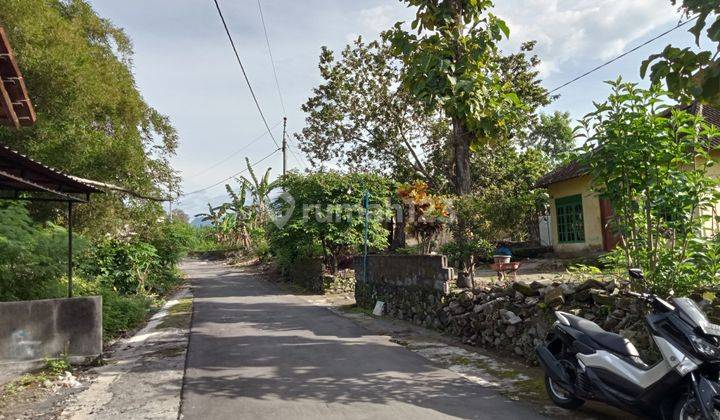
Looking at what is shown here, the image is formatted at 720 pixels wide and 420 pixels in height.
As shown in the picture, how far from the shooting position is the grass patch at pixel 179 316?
11170 millimetres

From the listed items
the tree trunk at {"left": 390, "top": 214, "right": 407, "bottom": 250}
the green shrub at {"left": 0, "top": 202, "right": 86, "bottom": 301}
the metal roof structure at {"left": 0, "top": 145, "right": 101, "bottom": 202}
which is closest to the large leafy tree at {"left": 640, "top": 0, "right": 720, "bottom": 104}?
the metal roof structure at {"left": 0, "top": 145, "right": 101, "bottom": 202}

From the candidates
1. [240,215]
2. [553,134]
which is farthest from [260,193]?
[553,134]

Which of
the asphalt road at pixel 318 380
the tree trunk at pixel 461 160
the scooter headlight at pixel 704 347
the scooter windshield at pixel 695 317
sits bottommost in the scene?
the asphalt road at pixel 318 380

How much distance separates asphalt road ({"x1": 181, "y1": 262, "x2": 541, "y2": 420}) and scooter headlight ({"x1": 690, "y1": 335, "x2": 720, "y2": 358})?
1.63m

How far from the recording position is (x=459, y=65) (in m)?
9.91

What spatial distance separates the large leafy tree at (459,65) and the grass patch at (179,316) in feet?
22.5

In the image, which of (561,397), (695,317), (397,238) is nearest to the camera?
(695,317)

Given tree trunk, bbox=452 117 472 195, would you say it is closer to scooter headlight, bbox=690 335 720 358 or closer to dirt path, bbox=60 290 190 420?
dirt path, bbox=60 290 190 420

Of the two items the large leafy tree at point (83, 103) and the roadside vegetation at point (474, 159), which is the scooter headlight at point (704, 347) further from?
the large leafy tree at point (83, 103)

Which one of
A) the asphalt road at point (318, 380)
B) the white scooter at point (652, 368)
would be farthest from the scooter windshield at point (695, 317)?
the asphalt road at point (318, 380)

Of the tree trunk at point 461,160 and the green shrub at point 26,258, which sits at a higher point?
the tree trunk at point 461,160

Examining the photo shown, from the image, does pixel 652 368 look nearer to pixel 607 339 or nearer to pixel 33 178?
pixel 607 339

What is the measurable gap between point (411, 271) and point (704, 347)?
7308 mm

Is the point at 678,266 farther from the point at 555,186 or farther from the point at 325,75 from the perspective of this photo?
the point at 325,75
